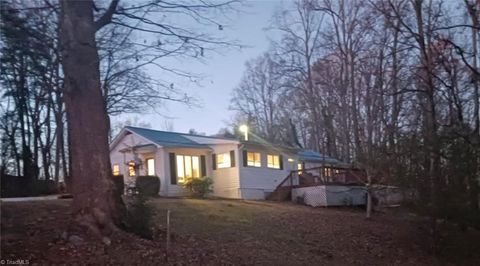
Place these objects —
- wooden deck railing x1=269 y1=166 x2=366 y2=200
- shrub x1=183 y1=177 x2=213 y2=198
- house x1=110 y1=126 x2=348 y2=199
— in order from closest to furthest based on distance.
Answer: shrub x1=183 y1=177 x2=213 y2=198
house x1=110 y1=126 x2=348 y2=199
wooden deck railing x1=269 y1=166 x2=366 y2=200

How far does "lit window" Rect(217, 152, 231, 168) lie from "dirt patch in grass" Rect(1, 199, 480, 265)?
23.6ft

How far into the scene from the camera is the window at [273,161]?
32125 millimetres

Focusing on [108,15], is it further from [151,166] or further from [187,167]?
[187,167]

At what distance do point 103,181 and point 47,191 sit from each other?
1802 centimetres

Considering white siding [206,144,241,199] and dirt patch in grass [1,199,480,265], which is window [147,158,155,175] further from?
dirt patch in grass [1,199,480,265]

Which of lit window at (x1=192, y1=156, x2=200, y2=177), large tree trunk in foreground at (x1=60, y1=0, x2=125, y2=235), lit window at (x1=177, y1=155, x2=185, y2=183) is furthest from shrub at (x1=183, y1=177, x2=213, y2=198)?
large tree trunk in foreground at (x1=60, y1=0, x2=125, y2=235)

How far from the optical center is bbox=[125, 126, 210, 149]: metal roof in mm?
29078

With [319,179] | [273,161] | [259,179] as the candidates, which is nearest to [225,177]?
[259,179]

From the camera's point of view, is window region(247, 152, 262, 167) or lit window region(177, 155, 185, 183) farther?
window region(247, 152, 262, 167)

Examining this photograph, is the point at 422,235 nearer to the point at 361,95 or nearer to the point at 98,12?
the point at 98,12

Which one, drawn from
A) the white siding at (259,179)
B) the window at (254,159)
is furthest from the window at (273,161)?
the window at (254,159)

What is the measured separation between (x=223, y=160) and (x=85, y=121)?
20.2m

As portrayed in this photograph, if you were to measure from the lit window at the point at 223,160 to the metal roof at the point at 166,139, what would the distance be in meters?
0.87

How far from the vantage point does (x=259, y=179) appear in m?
30.7
